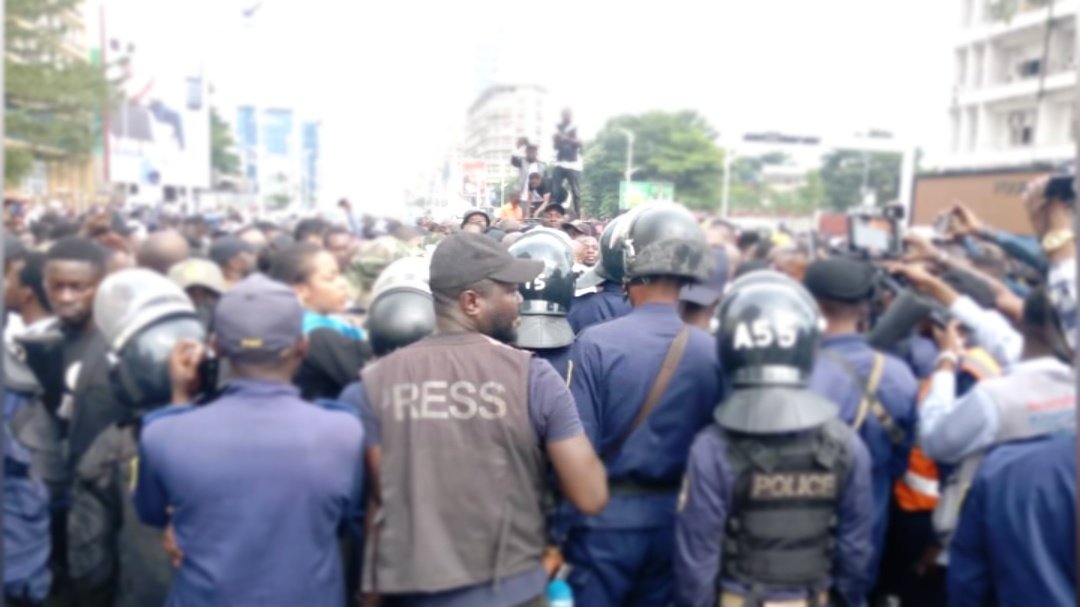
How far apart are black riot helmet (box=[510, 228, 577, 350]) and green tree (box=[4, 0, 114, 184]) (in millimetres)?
1951

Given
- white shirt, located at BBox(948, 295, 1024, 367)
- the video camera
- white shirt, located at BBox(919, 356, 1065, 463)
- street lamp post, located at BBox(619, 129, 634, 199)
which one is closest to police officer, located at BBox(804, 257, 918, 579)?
white shirt, located at BBox(919, 356, 1065, 463)

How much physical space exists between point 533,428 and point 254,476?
740 mm

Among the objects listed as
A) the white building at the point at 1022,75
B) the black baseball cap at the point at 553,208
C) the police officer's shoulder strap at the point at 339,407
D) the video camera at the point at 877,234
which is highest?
the white building at the point at 1022,75

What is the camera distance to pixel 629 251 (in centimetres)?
138

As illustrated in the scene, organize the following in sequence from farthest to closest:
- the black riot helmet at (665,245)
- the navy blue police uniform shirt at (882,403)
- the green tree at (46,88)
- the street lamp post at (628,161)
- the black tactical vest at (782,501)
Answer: the green tree at (46,88)
the navy blue police uniform shirt at (882,403)
the black tactical vest at (782,501)
the black riot helmet at (665,245)
the street lamp post at (628,161)

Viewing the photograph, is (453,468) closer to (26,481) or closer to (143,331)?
(143,331)

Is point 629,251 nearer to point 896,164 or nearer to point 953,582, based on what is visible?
point 953,582

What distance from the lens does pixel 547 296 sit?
140 cm

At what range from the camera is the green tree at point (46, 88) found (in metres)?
3.20

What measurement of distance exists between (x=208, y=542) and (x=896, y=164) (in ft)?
141

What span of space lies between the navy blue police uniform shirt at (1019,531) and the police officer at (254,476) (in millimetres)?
1459

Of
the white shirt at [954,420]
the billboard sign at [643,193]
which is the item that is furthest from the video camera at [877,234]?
the billboard sign at [643,193]

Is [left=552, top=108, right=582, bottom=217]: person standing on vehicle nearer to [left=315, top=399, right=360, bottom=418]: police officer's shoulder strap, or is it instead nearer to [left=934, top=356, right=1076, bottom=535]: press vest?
[left=934, top=356, right=1076, bottom=535]: press vest

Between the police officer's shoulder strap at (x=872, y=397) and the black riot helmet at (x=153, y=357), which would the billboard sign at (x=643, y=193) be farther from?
the police officer's shoulder strap at (x=872, y=397)
